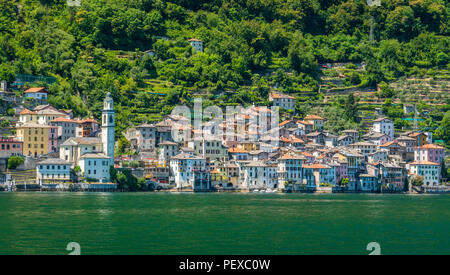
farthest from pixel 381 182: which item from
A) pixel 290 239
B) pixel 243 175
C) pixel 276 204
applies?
pixel 290 239

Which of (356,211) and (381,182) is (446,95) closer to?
(381,182)

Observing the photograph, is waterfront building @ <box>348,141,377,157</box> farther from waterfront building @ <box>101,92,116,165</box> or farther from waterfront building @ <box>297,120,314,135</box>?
waterfront building @ <box>101,92,116,165</box>

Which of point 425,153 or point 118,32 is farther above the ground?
→ point 118,32

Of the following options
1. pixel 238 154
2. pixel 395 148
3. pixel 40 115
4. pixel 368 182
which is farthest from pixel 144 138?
pixel 395 148

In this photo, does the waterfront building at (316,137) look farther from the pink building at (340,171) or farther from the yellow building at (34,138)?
the yellow building at (34,138)

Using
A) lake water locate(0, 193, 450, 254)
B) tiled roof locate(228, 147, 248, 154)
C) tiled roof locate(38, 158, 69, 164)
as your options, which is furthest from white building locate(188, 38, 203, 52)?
lake water locate(0, 193, 450, 254)

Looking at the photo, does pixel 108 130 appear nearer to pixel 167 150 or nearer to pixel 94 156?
pixel 94 156

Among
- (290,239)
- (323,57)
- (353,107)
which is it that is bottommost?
(290,239)
